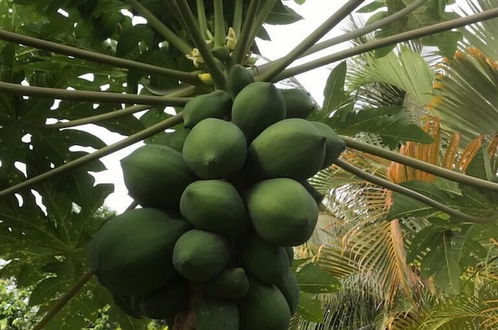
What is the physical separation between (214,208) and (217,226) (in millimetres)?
42

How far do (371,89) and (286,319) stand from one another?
952 centimetres

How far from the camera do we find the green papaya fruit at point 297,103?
174 cm

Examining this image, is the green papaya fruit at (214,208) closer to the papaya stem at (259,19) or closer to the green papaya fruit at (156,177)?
the green papaya fruit at (156,177)

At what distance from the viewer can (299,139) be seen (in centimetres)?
144

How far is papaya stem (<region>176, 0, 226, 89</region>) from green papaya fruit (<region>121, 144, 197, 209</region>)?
0.45 m

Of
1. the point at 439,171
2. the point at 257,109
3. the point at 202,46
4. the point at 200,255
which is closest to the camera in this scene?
the point at 200,255

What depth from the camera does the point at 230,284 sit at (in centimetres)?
135

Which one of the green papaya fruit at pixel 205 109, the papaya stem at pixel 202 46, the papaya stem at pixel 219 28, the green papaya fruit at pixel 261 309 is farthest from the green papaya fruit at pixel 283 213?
the papaya stem at pixel 219 28

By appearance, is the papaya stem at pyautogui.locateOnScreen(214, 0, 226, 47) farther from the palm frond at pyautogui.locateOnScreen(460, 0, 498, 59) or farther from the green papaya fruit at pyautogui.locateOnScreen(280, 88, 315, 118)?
the palm frond at pyautogui.locateOnScreen(460, 0, 498, 59)

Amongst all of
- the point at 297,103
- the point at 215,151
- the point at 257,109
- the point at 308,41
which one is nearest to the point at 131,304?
the point at 215,151

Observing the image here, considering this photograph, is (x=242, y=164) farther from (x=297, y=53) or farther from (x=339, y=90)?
(x=339, y=90)

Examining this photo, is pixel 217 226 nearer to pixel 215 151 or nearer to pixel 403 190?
pixel 215 151

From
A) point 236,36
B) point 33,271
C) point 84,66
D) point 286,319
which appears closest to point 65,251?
point 33,271

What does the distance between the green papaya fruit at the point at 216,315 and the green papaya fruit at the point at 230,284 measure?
0.02 m
